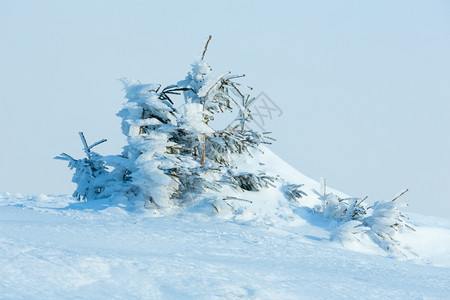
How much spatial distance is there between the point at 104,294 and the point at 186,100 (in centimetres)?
531

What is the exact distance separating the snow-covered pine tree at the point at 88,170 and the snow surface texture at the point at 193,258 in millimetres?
961

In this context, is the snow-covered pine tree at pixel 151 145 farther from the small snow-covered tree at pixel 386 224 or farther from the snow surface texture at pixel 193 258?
the small snow-covered tree at pixel 386 224

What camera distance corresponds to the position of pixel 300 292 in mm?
3424

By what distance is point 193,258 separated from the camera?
409cm

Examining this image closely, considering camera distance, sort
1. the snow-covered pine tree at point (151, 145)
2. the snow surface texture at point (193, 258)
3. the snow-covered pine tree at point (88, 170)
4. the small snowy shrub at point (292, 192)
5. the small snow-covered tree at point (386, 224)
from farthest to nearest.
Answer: the snow-covered pine tree at point (88, 170) < the small snowy shrub at point (292, 192) < the small snow-covered tree at point (386, 224) < the snow-covered pine tree at point (151, 145) < the snow surface texture at point (193, 258)

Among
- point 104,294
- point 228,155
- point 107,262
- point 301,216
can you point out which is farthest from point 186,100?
point 104,294

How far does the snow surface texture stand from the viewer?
3.25m

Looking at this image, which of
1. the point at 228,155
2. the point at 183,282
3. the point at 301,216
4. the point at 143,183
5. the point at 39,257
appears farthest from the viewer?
the point at 228,155

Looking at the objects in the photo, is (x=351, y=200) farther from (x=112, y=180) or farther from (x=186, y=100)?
(x=112, y=180)

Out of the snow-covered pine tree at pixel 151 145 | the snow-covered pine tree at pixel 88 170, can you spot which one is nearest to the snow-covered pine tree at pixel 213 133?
the snow-covered pine tree at pixel 151 145

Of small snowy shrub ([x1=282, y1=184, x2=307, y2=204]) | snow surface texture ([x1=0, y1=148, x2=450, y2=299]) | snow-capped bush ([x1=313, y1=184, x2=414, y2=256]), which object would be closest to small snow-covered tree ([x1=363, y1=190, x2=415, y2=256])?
snow-capped bush ([x1=313, y1=184, x2=414, y2=256])

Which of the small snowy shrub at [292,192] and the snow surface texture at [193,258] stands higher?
the small snowy shrub at [292,192]

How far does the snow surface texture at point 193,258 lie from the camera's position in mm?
3250

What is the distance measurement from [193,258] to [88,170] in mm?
4271
